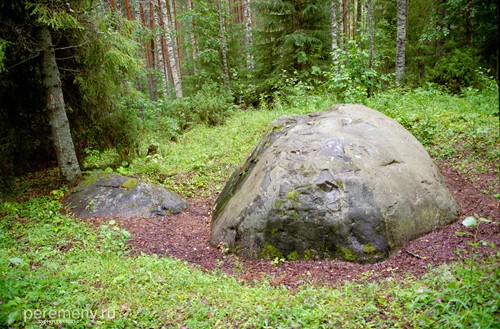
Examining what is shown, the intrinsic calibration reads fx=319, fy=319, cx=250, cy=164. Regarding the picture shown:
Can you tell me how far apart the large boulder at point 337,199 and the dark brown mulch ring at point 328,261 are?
6.9 inches

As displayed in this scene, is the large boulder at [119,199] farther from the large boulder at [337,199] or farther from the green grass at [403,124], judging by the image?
the large boulder at [337,199]

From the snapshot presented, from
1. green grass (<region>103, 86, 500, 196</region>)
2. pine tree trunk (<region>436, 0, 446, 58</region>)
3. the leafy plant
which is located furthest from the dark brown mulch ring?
pine tree trunk (<region>436, 0, 446, 58</region>)

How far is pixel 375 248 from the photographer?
4.23 m

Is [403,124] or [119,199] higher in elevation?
[403,124]

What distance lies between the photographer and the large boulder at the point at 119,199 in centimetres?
622

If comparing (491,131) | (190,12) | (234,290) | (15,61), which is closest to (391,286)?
(234,290)

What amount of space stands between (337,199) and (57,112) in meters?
5.97

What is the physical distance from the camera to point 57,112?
6734mm

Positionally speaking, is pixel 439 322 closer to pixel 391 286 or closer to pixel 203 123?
pixel 391 286

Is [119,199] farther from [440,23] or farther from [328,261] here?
[440,23]

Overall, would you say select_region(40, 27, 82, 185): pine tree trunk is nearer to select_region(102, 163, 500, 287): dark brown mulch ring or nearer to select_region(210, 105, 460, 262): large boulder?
select_region(102, 163, 500, 287): dark brown mulch ring

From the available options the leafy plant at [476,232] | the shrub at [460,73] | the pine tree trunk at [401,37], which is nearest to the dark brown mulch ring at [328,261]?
the leafy plant at [476,232]

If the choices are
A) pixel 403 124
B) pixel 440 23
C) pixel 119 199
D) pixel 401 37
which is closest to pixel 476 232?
pixel 403 124

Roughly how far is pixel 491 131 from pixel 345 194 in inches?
183
